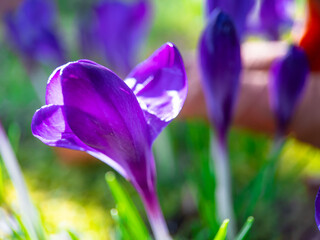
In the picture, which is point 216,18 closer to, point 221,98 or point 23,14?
point 221,98

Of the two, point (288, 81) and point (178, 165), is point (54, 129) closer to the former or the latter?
point (288, 81)

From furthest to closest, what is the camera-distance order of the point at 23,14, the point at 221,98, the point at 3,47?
the point at 3,47, the point at 23,14, the point at 221,98

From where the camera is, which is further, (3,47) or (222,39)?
(3,47)

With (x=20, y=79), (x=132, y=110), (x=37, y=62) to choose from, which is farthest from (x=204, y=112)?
(x=20, y=79)

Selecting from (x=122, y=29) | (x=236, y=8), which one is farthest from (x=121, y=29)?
(x=236, y=8)

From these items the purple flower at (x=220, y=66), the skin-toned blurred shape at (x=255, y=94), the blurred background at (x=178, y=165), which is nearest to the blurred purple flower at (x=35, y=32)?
the blurred background at (x=178, y=165)

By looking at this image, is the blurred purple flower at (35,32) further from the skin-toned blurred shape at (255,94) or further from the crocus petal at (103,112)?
the crocus petal at (103,112)
